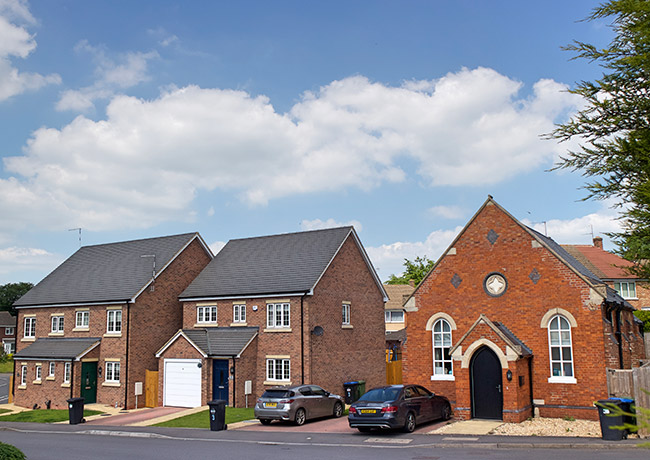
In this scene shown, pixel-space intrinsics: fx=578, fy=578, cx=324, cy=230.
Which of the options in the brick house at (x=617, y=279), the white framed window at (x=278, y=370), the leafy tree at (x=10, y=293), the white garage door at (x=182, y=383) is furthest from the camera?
the leafy tree at (x=10, y=293)

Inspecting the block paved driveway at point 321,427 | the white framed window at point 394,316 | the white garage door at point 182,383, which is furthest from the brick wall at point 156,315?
the white framed window at point 394,316

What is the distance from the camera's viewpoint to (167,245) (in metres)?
36.2

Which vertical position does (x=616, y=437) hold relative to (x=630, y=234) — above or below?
below

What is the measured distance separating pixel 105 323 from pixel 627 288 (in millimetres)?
45244

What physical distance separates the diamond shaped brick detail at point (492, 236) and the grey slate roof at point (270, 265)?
9793 mm

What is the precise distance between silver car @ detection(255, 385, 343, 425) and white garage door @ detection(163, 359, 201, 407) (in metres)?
7.26

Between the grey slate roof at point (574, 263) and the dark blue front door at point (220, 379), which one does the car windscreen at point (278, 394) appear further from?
the grey slate roof at point (574, 263)

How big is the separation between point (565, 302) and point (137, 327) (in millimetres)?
22208

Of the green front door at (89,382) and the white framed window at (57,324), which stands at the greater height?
the white framed window at (57,324)

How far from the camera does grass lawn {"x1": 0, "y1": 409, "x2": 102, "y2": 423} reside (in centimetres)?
2784

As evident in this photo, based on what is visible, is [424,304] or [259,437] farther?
[424,304]

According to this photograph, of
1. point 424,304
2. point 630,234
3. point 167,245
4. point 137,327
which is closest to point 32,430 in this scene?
point 137,327

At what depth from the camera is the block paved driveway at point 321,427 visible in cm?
1981

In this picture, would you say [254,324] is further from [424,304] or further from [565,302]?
[565,302]
